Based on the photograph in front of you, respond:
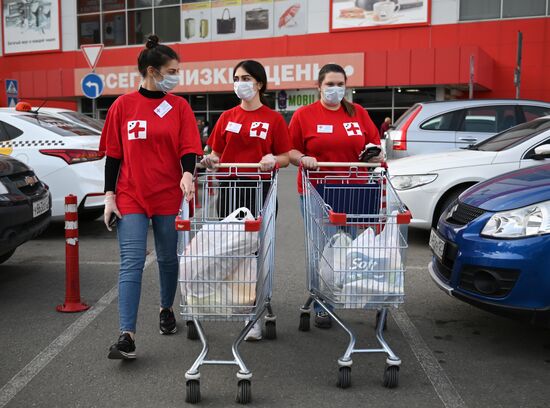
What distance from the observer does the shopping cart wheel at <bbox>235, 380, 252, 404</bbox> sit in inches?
125

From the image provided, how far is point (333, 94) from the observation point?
4.30 meters

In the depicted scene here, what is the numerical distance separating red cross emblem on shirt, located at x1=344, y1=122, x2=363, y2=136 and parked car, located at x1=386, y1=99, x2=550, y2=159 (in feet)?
16.1

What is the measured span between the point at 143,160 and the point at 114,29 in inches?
988

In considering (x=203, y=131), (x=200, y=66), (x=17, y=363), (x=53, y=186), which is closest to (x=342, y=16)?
(x=200, y=66)

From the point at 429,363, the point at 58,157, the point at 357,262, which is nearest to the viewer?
the point at 357,262

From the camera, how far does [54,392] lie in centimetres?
332

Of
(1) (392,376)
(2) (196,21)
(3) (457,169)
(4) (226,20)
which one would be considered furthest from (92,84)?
(2) (196,21)

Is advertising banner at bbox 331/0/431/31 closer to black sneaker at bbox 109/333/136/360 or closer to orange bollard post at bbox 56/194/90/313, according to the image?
orange bollard post at bbox 56/194/90/313

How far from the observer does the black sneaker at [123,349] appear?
3590 mm

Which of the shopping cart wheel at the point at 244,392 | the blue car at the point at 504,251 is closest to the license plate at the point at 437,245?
the blue car at the point at 504,251

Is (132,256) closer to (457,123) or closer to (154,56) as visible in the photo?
(154,56)

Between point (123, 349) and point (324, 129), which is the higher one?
point (324, 129)

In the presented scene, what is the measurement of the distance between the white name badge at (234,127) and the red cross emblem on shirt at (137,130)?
68cm

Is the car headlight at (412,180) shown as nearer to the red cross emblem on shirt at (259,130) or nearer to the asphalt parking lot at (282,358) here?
the asphalt parking lot at (282,358)
